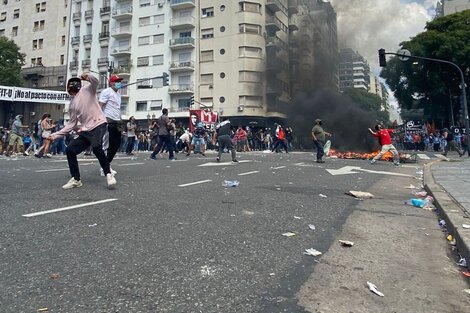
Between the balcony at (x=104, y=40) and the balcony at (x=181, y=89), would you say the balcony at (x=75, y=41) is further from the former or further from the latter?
the balcony at (x=181, y=89)

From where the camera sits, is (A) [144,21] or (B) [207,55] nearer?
(B) [207,55]

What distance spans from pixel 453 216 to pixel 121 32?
169 feet

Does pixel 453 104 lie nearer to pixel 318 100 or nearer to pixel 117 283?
pixel 318 100

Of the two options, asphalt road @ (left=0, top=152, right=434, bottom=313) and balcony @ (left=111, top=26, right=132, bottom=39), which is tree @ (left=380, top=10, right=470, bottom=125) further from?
asphalt road @ (left=0, top=152, right=434, bottom=313)

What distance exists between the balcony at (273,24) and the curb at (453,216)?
140ft

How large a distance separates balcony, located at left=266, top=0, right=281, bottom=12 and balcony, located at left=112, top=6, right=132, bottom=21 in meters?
18.4

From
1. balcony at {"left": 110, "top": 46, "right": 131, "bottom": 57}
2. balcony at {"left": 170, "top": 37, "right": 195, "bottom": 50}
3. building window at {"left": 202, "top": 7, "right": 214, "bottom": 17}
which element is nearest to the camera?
balcony at {"left": 170, "top": 37, "right": 195, "bottom": 50}

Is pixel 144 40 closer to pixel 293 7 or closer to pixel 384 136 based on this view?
pixel 293 7

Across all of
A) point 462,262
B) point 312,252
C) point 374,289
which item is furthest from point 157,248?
point 462,262

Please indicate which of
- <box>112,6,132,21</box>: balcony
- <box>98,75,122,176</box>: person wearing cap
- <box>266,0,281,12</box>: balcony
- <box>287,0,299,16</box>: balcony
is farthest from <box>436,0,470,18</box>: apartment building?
<box>98,75,122,176</box>: person wearing cap

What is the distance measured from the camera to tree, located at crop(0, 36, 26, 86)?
47.2 metres

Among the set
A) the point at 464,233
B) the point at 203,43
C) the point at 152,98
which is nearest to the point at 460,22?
the point at 203,43

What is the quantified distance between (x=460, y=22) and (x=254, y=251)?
3900 centimetres

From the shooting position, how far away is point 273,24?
151ft
